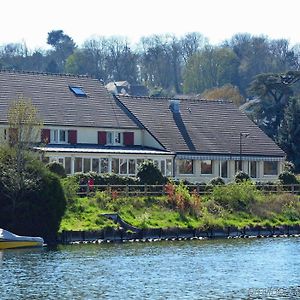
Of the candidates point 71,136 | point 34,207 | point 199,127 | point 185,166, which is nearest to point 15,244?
point 34,207

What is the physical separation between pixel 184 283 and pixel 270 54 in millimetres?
119893

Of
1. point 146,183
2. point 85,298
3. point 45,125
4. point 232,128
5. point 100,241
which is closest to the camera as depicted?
point 85,298

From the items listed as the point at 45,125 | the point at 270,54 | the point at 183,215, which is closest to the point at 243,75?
the point at 270,54

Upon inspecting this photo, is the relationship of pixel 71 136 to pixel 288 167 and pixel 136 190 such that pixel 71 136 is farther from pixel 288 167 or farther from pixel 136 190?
pixel 288 167

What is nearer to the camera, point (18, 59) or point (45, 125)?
point (45, 125)

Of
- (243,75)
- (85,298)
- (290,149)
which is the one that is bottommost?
(85,298)

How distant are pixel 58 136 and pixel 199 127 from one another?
1194 centimetres

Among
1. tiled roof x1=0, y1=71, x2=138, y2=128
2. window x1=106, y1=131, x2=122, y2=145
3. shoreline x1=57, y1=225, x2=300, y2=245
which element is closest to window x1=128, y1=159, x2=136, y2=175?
window x1=106, y1=131, x2=122, y2=145

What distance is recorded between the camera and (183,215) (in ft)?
205

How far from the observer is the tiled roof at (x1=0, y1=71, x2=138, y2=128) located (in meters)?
77.8

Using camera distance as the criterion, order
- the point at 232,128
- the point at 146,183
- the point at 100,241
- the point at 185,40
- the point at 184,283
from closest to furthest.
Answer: the point at 184,283 < the point at 100,241 < the point at 146,183 < the point at 232,128 < the point at 185,40

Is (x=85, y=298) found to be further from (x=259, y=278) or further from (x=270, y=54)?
(x=270, y=54)

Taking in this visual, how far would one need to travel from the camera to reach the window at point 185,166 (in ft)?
264

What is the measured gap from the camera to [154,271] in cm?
4403
